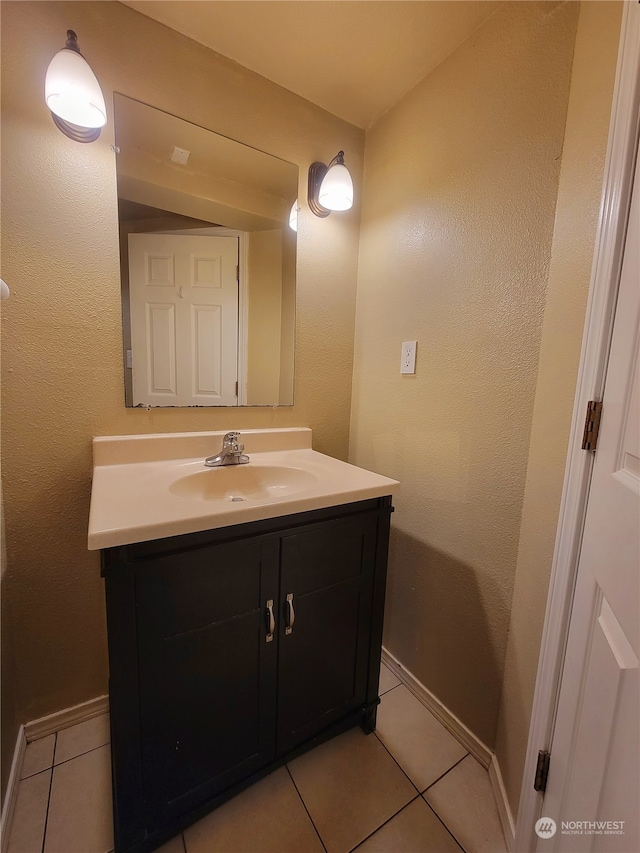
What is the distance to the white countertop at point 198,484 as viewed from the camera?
71cm

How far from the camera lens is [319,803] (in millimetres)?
951

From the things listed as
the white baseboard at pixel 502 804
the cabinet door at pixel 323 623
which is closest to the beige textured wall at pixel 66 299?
the cabinet door at pixel 323 623

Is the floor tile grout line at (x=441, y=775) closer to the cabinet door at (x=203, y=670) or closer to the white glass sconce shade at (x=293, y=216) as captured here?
the cabinet door at (x=203, y=670)

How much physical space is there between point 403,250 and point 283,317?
504 millimetres

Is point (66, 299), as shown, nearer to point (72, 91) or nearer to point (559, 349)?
point (72, 91)

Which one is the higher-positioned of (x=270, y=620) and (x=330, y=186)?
(x=330, y=186)

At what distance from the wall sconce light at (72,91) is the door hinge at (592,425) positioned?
138cm

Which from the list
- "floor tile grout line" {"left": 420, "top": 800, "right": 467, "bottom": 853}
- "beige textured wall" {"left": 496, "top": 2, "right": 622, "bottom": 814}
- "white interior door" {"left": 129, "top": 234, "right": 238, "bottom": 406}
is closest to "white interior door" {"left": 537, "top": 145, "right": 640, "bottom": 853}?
"beige textured wall" {"left": 496, "top": 2, "right": 622, "bottom": 814}

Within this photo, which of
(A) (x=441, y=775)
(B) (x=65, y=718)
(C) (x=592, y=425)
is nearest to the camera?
(C) (x=592, y=425)

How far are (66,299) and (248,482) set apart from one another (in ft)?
2.51

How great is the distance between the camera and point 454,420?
1116mm

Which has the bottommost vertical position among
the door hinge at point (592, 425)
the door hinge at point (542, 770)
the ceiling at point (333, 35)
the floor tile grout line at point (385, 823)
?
the floor tile grout line at point (385, 823)

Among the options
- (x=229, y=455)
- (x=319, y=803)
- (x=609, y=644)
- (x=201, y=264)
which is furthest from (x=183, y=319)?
(x=319, y=803)

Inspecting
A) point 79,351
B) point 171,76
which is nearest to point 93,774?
point 79,351
